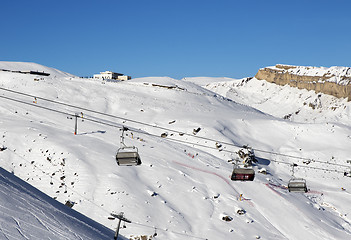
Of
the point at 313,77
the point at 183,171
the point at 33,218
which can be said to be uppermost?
the point at 313,77

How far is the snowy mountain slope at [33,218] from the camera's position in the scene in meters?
9.19

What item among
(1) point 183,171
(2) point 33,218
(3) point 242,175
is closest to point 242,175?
(3) point 242,175

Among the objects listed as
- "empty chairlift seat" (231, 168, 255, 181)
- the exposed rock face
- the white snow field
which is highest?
the exposed rock face

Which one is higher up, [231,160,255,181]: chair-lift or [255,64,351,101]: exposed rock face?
[255,64,351,101]: exposed rock face

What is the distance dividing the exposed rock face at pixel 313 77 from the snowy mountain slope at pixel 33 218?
131m

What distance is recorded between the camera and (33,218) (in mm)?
10219

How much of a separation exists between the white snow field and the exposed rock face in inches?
3018

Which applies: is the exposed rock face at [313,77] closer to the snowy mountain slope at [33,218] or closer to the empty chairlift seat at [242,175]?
the empty chairlift seat at [242,175]

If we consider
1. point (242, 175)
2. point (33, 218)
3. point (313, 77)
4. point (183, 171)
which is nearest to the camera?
point (33, 218)

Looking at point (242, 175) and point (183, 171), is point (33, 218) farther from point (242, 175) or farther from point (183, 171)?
point (183, 171)

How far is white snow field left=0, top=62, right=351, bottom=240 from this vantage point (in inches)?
1198

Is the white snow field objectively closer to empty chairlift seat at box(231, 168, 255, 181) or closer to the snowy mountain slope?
the snowy mountain slope

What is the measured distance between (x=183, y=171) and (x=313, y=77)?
12229 centimetres

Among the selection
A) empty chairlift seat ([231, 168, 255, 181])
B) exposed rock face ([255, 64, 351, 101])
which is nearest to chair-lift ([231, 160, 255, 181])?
empty chairlift seat ([231, 168, 255, 181])
